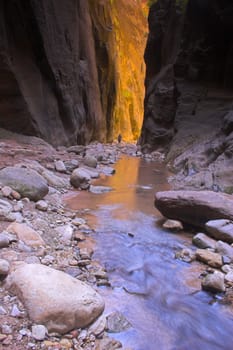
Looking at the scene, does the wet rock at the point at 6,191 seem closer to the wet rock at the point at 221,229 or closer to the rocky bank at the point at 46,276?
the rocky bank at the point at 46,276

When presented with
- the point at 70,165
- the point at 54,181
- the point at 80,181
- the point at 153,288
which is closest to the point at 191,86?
the point at 70,165

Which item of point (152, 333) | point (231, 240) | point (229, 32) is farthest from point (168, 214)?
point (229, 32)

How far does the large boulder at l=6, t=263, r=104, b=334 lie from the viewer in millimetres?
2314

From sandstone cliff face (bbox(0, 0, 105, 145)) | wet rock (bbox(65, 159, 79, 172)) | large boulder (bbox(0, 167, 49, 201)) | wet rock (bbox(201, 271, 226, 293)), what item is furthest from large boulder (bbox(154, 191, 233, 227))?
sandstone cliff face (bbox(0, 0, 105, 145))

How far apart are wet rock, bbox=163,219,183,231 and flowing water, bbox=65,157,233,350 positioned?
108mm

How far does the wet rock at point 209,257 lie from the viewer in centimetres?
373

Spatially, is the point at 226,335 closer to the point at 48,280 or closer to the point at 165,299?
the point at 165,299

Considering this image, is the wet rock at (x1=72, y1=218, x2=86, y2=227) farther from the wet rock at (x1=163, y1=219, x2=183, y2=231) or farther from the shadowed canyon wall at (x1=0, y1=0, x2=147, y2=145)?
the shadowed canyon wall at (x1=0, y1=0, x2=147, y2=145)

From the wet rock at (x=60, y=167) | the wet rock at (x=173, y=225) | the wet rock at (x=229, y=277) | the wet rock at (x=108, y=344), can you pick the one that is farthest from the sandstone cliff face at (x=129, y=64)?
the wet rock at (x=108, y=344)

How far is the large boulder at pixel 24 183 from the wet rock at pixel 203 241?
2.63 meters

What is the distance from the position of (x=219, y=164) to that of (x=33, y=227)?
18.2 feet

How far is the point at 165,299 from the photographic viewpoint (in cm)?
308

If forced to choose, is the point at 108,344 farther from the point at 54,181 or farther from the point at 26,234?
the point at 54,181

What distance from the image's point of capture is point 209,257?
383cm
